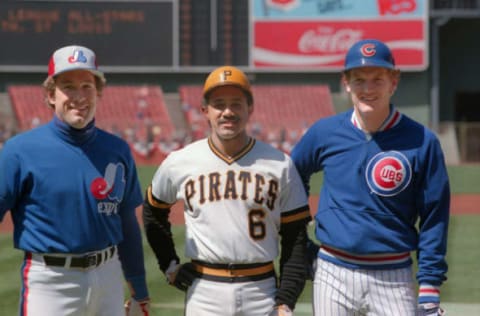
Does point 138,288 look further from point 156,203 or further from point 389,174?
point 389,174

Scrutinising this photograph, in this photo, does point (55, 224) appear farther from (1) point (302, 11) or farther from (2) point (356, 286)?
(1) point (302, 11)

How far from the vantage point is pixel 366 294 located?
3.85 m

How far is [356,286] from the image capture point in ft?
12.6

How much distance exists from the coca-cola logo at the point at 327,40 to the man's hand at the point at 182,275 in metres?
24.7

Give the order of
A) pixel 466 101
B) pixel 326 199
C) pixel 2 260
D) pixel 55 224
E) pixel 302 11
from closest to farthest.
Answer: pixel 55 224 → pixel 326 199 → pixel 2 260 → pixel 302 11 → pixel 466 101

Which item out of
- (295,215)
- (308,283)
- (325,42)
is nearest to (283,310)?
(295,215)

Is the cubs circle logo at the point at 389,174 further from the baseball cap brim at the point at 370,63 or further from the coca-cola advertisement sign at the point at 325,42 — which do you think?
the coca-cola advertisement sign at the point at 325,42

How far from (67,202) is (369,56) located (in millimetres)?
1495

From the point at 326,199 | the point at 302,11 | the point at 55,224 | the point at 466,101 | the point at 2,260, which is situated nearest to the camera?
the point at 55,224

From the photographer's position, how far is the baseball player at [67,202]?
12.0ft

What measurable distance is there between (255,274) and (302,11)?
25282 millimetres

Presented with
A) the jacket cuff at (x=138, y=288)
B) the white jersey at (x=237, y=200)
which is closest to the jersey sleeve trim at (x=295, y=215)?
the white jersey at (x=237, y=200)

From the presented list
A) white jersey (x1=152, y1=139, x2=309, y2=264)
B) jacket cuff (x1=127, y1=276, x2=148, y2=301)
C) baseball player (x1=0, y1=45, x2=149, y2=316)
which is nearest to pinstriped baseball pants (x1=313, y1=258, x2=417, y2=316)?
white jersey (x1=152, y1=139, x2=309, y2=264)

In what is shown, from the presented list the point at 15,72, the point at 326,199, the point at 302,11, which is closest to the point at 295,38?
the point at 302,11
